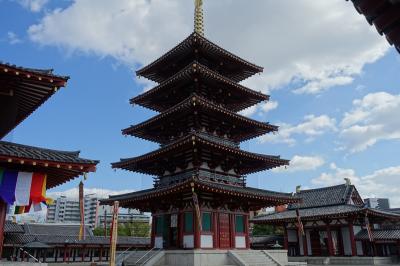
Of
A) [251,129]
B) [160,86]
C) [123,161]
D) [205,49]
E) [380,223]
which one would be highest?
[205,49]

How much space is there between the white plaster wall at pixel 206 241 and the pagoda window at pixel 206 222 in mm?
476

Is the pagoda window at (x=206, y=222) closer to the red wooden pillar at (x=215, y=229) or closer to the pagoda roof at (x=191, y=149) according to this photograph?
the red wooden pillar at (x=215, y=229)

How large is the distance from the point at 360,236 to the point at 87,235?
39292mm

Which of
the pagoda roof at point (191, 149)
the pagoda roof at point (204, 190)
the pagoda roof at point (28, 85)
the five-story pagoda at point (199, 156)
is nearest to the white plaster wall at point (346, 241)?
the pagoda roof at point (204, 190)

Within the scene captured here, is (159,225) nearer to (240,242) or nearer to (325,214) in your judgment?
(240,242)

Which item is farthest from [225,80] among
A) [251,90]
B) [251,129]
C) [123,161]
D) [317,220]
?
[317,220]

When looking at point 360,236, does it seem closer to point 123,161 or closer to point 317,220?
point 317,220

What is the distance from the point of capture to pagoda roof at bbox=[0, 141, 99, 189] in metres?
10.5

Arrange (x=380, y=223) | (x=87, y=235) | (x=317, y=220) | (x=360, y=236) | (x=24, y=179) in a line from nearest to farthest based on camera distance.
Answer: (x=24, y=179)
(x=360, y=236)
(x=317, y=220)
(x=380, y=223)
(x=87, y=235)

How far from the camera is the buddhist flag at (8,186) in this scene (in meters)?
10.7

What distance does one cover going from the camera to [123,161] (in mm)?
28375

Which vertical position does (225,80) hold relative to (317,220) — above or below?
above

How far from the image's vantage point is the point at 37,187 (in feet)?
37.8

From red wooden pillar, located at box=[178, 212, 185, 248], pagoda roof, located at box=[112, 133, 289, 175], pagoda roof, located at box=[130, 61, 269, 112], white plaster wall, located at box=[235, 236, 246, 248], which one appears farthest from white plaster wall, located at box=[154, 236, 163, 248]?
pagoda roof, located at box=[130, 61, 269, 112]
